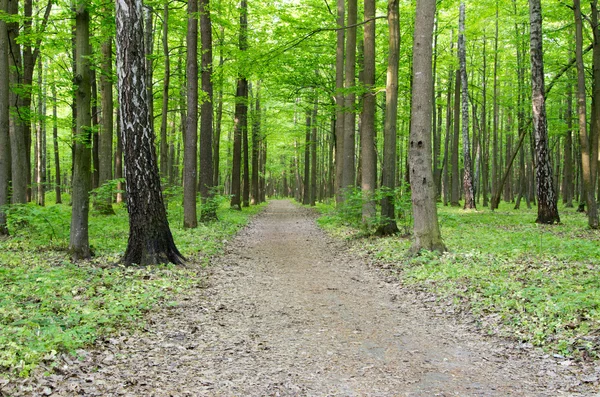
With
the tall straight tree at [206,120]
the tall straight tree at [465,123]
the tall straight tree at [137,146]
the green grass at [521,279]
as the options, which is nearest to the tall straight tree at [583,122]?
the green grass at [521,279]

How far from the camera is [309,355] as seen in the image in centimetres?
445

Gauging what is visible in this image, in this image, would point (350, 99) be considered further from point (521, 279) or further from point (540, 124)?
point (521, 279)

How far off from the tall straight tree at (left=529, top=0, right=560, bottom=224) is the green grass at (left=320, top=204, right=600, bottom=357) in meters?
2.07

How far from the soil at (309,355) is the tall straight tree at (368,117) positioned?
6941mm

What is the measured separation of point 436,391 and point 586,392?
48.7 inches

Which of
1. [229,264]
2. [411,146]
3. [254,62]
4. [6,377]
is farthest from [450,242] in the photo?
[6,377]

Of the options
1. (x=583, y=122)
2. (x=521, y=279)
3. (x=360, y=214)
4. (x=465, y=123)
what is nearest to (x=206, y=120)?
(x=360, y=214)

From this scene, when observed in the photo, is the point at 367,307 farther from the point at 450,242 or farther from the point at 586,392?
the point at 450,242

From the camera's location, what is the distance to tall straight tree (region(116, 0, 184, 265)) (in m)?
7.77

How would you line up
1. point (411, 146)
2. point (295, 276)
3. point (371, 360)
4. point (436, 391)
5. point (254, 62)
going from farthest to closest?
1. point (254, 62)
2. point (411, 146)
3. point (295, 276)
4. point (371, 360)
5. point (436, 391)

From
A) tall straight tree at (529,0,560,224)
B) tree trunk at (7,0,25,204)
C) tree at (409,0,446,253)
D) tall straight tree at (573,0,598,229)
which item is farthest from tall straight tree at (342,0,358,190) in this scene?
tree trunk at (7,0,25,204)

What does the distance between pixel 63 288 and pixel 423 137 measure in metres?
7.19

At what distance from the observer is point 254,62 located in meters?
13.6

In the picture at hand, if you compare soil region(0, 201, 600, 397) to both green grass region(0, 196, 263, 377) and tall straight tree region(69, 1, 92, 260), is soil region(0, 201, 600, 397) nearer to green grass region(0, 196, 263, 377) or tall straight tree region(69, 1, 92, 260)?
green grass region(0, 196, 263, 377)
